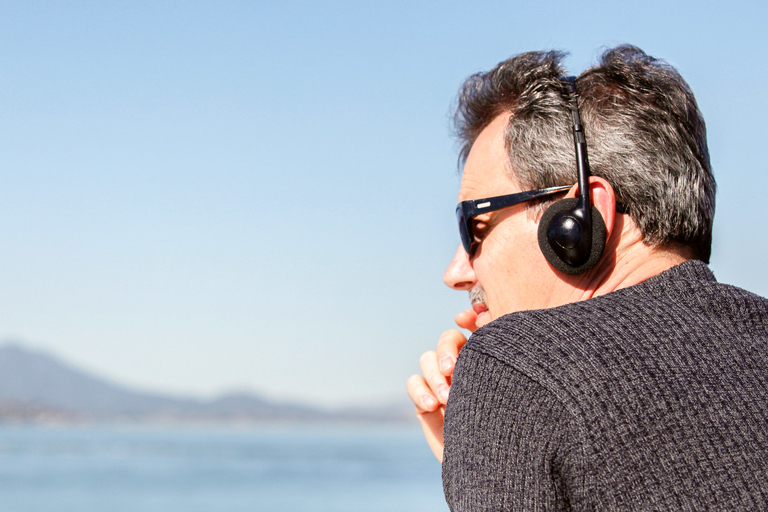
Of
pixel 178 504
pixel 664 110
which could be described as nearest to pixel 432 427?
pixel 664 110

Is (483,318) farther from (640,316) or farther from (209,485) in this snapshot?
(209,485)

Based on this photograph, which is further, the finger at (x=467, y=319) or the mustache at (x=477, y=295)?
the finger at (x=467, y=319)

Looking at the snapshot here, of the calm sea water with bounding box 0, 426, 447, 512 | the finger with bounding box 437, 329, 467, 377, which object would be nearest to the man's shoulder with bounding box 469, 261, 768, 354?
the finger with bounding box 437, 329, 467, 377

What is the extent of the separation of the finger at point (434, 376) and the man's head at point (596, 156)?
0.93 ft

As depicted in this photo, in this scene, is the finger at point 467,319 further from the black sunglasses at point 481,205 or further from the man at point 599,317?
the black sunglasses at point 481,205

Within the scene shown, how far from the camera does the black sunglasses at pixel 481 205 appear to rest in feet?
4.60

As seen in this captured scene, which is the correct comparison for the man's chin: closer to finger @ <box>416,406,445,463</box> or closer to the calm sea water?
finger @ <box>416,406,445,463</box>

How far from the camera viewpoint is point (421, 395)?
173cm

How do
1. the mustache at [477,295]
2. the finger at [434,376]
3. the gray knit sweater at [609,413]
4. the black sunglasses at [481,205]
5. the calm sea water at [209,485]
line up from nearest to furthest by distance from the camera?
the gray knit sweater at [609,413]
the black sunglasses at [481,205]
the mustache at [477,295]
the finger at [434,376]
the calm sea water at [209,485]

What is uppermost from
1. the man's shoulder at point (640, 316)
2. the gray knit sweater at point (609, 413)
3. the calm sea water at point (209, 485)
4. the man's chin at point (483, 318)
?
the calm sea water at point (209, 485)

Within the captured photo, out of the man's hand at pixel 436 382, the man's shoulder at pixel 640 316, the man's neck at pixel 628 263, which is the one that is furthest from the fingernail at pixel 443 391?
the man's shoulder at pixel 640 316

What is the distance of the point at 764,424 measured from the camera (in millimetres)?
919

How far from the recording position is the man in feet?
2.87

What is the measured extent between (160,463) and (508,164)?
66.4 meters
